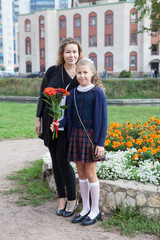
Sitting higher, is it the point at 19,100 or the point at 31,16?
the point at 31,16

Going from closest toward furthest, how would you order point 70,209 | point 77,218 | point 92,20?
point 77,218 → point 70,209 → point 92,20

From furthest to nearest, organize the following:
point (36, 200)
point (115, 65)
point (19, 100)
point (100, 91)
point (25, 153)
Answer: point (115, 65), point (19, 100), point (25, 153), point (36, 200), point (100, 91)

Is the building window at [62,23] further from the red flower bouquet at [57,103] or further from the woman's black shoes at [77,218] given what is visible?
the woman's black shoes at [77,218]

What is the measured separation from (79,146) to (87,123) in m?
0.29

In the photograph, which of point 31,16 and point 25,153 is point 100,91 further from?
point 31,16

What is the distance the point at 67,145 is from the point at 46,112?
488 mm

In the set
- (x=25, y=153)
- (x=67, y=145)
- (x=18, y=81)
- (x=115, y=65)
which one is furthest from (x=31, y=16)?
(x=67, y=145)

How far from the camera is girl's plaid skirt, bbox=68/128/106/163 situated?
329cm

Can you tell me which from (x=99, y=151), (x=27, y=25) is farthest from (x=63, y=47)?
(x=27, y=25)

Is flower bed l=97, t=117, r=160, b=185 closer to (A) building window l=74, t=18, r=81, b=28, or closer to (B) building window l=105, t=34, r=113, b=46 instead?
(B) building window l=105, t=34, r=113, b=46

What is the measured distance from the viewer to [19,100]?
21.4 m

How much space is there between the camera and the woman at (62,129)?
353 cm

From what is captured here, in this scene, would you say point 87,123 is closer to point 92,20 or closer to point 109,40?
point 109,40

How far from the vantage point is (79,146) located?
336 cm
